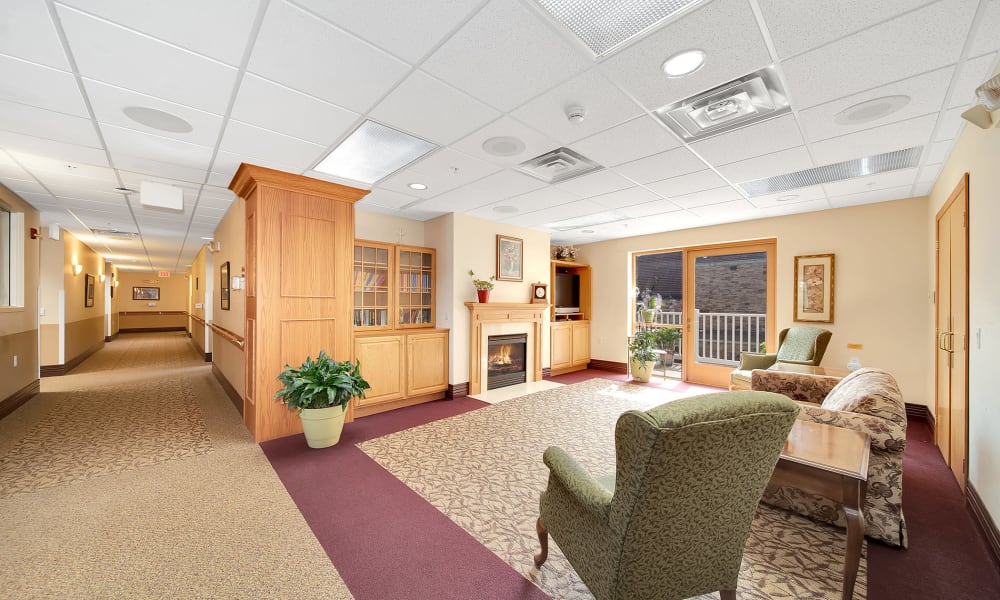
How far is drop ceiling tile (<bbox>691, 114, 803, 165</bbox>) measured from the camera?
2.68 metres

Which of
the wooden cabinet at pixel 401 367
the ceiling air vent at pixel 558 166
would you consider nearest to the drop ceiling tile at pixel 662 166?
the ceiling air vent at pixel 558 166

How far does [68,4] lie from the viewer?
1.61 metres

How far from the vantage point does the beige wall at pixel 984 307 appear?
7.00 ft

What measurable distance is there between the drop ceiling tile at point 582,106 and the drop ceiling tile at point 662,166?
31.0 inches

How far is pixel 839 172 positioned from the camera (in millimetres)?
3625

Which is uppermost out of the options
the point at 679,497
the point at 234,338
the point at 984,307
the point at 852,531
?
the point at 984,307

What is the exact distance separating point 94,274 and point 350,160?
10.4 meters

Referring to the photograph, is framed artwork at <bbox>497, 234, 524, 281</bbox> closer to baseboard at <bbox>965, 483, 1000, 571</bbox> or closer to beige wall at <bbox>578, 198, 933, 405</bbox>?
beige wall at <bbox>578, 198, 933, 405</bbox>

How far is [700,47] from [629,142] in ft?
3.57

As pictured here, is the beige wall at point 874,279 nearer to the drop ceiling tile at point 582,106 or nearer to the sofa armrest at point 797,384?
the sofa armrest at point 797,384

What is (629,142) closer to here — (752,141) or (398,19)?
(752,141)

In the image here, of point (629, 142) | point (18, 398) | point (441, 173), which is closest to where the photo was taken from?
point (629, 142)

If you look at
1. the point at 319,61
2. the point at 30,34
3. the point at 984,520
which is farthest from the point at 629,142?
the point at 30,34

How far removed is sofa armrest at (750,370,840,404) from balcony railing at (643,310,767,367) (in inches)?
105
